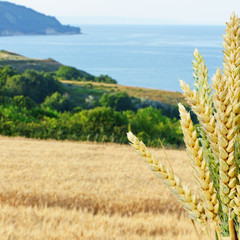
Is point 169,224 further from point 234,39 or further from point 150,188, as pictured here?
point 234,39

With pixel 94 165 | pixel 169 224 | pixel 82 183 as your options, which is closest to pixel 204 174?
pixel 169 224

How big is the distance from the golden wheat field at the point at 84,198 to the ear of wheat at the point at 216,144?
279 cm

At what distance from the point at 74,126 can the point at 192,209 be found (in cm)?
2017

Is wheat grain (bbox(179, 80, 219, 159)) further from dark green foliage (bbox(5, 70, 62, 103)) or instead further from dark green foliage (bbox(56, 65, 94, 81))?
dark green foliage (bbox(56, 65, 94, 81))

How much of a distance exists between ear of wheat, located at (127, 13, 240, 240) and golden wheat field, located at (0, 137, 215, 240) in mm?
2794

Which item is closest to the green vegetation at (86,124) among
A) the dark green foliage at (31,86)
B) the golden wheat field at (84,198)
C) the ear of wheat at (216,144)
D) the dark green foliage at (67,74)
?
the golden wheat field at (84,198)

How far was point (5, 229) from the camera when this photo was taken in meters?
4.28

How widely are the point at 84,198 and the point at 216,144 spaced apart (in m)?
5.92

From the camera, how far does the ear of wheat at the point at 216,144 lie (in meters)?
1.41

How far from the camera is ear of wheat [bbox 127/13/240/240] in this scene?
141 centimetres

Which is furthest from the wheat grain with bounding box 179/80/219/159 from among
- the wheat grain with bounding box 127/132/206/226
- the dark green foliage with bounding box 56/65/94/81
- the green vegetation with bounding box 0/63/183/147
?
the dark green foliage with bounding box 56/65/94/81

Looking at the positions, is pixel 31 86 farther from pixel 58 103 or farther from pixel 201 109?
pixel 201 109

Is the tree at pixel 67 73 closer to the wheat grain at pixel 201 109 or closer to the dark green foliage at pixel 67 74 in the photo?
the dark green foliage at pixel 67 74

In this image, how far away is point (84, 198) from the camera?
7.16 m
